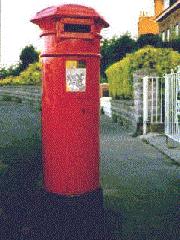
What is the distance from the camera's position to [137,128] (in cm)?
1238

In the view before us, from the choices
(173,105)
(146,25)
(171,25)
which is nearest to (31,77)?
(171,25)

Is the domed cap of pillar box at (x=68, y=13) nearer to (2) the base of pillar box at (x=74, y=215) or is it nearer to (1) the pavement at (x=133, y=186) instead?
(2) the base of pillar box at (x=74, y=215)

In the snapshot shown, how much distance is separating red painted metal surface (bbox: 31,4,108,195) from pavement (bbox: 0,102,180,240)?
1.41ft

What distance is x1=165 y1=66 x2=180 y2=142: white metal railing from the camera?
8.89m

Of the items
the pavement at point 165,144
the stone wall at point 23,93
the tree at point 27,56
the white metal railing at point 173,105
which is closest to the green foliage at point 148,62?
the pavement at point 165,144

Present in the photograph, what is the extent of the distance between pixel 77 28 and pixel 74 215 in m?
1.59

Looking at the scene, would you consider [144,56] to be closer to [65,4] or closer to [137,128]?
[137,128]

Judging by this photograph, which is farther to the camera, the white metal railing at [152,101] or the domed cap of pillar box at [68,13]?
the white metal railing at [152,101]

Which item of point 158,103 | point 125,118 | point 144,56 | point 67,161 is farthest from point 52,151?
point 125,118

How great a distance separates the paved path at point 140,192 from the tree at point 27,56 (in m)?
28.4

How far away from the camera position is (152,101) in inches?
471

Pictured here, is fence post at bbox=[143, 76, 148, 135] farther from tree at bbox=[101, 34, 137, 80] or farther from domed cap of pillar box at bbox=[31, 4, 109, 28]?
tree at bbox=[101, 34, 137, 80]

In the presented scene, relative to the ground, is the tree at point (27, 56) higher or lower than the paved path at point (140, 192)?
higher

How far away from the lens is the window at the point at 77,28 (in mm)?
4496
